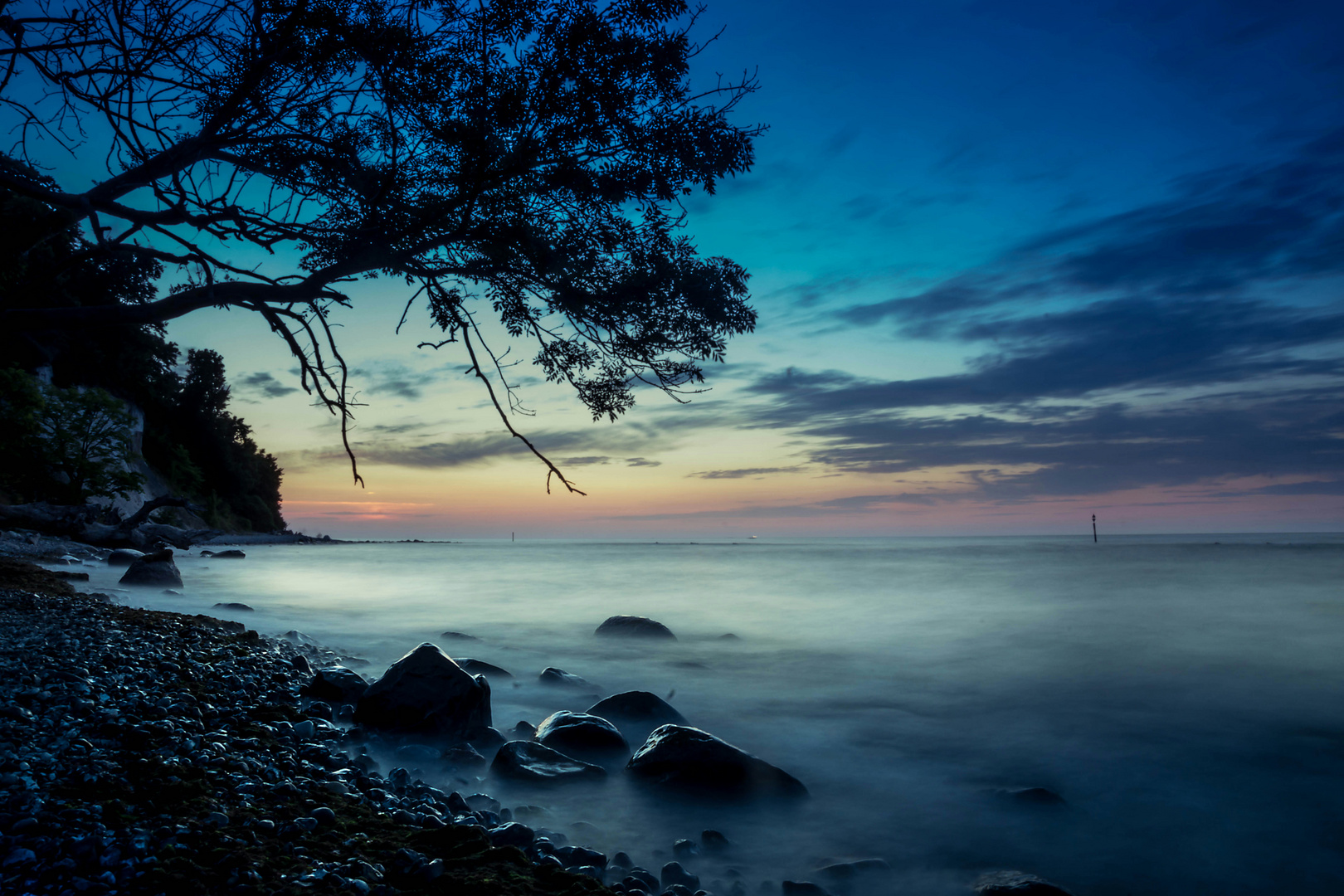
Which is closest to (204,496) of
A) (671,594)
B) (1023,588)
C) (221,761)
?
(671,594)

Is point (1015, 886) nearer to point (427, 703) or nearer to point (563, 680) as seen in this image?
point (427, 703)

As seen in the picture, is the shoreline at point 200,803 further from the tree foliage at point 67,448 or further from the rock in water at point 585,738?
the tree foliage at point 67,448

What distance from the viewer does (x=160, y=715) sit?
3582mm

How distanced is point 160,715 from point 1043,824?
15.9 ft

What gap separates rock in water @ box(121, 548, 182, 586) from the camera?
13.2 m

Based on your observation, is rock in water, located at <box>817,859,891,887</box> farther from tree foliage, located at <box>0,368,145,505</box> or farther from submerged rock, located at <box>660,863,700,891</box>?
tree foliage, located at <box>0,368,145,505</box>

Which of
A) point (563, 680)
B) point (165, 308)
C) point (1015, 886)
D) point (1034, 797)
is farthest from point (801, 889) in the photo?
point (165, 308)

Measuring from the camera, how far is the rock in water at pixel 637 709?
5309 mm

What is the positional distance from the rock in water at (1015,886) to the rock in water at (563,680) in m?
4.54

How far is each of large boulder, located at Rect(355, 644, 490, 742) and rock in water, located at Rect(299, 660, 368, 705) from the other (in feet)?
1.49

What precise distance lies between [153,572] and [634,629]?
10.2 metres

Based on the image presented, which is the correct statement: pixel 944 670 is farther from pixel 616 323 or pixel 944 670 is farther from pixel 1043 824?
pixel 616 323

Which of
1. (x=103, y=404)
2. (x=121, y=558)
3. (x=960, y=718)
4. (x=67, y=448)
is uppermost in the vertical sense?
(x=103, y=404)

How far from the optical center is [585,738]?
455cm
